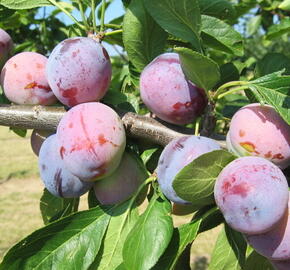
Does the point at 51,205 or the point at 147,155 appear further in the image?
the point at 51,205

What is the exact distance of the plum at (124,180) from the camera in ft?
2.90

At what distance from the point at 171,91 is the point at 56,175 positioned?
0.99ft

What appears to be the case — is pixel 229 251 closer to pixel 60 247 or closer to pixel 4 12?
pixel 60 247

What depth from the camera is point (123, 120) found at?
0.87 meters

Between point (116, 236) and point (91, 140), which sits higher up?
point (91, 140)

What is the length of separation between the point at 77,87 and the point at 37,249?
0.33 m

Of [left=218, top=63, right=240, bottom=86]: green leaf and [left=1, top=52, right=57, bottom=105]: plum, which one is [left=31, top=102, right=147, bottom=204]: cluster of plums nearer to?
[left=1, top=52, right=57, bottom=105]: plum

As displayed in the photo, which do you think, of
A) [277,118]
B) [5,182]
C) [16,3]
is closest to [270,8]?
[16,3]

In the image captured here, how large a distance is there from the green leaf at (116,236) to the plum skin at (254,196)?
0.27m

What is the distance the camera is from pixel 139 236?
781mm

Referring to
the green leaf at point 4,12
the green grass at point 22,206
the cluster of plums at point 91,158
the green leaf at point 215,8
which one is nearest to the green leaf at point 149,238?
the cluster of plums at point 91,158

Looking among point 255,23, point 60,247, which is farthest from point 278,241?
point 255,23

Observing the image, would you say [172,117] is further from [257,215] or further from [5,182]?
[5,182]

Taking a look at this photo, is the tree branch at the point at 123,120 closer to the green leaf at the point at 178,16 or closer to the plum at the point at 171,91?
the plum at the point at 171,91
